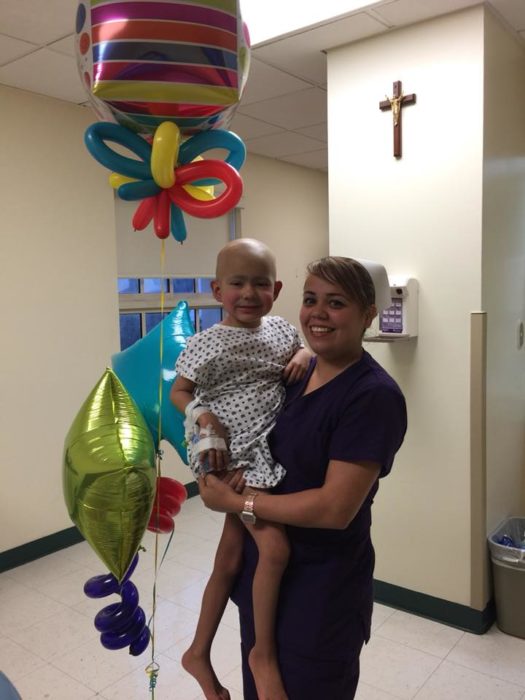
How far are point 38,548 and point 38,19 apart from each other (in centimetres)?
264

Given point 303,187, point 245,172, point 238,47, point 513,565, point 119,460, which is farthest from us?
point 303,187

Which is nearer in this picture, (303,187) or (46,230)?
(46,230)

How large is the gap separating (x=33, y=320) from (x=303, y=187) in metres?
2.95

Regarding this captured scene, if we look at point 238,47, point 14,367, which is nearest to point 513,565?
point 238,47

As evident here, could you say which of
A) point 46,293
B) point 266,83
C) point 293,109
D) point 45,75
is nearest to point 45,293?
point 46,293

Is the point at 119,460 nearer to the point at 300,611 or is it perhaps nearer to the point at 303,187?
the point at 300,611

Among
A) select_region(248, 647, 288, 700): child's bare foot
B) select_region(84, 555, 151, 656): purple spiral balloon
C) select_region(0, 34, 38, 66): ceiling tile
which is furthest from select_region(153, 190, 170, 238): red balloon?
select_region(0, 34, 38, 66): ceiling tile

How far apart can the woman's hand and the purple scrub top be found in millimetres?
88

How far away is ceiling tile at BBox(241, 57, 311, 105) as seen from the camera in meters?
→ 2.95

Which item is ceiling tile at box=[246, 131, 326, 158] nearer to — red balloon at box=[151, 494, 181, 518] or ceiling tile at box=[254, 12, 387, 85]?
ceiling tile at box=[254, 12, 387, 85]

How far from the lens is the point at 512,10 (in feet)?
7.73

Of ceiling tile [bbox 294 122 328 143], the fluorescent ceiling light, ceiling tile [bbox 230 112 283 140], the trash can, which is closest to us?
the fluorescent ceiling light

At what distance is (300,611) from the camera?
1.17 meters

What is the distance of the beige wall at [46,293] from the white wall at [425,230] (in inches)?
62.5
